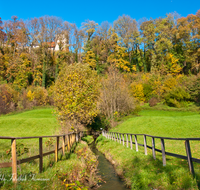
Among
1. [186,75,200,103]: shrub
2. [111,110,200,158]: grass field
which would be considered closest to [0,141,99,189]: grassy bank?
[111,110,200,158]: grass field

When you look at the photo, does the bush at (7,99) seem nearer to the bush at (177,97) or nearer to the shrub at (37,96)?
the shrub at (37,96)

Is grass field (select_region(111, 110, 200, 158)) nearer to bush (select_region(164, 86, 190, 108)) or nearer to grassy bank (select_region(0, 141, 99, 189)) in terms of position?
grassy bank (select_region(0, 141, 99, 189))

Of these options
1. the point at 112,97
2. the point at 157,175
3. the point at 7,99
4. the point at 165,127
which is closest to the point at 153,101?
the point at 112,97

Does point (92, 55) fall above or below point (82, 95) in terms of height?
above

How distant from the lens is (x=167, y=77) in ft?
172

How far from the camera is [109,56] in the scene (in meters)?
63.1

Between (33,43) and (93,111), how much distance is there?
5108 cm

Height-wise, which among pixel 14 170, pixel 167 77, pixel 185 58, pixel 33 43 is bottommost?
pixel 14 170

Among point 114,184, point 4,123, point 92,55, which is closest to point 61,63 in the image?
point 92,55

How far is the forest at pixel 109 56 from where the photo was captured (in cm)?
4891

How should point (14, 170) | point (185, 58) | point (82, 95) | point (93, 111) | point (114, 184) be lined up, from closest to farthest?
point (14, 170) < point (114, 184) < point (82, 95) < point (93, 111) < point (185, 58)

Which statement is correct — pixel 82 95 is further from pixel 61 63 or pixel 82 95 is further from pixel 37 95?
pixel 61 63

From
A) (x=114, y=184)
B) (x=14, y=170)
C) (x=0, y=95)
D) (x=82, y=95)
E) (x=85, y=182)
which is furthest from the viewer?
(x=0, y=95)

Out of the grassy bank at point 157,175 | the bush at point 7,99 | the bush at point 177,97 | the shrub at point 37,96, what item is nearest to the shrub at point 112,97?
the bush at point 177,97
